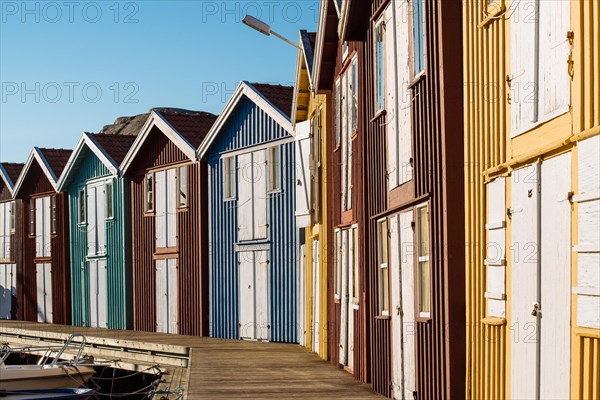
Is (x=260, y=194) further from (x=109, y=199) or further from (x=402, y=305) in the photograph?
(x=402, y=305)

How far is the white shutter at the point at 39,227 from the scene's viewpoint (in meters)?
37.9

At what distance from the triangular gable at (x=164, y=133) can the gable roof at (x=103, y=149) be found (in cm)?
105

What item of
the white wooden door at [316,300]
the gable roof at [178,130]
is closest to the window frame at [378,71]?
the white wooden door at [316,300]

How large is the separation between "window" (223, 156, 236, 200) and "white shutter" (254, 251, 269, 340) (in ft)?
6.75

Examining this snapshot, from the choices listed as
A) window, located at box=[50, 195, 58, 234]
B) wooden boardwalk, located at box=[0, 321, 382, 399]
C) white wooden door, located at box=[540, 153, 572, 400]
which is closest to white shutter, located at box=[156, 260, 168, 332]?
wooden boardwalk, located at box=[0, 321, 382, 399]

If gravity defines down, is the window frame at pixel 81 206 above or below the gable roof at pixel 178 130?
below

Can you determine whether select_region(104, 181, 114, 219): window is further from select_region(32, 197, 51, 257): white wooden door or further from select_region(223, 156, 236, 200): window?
select_region(223, 156, 236, 200): window

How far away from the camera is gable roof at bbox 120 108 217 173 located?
2856 centimetres

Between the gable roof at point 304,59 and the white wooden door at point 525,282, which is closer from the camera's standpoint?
the white wooden door at point 525,282

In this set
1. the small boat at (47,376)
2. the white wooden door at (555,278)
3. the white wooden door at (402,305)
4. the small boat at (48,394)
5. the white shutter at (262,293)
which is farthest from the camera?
the white shutter at (262,293)

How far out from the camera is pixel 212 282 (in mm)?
27766

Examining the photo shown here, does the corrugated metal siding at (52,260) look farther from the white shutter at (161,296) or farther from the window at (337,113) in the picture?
the window at (337,113)

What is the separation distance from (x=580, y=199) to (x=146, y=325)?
81.4ft

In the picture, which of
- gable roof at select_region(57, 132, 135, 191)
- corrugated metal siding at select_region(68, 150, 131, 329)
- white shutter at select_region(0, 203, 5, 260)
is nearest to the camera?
→ corrugated metal siding at select_region(68, 150, 131, 329)
